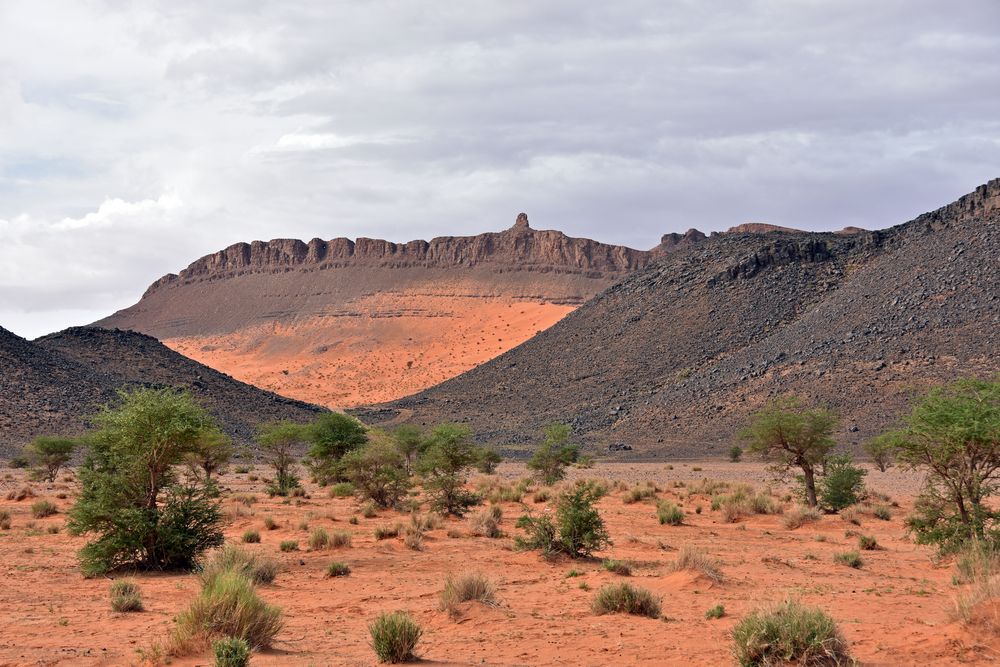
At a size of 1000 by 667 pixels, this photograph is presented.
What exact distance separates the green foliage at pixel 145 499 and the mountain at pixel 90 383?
134 ft

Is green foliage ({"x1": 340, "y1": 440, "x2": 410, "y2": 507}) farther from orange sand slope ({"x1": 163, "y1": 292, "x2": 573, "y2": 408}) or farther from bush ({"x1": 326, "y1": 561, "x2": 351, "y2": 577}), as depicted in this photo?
orange sand slope ({"x1": 163, "y1": 292, "x2": 573, "y2": 408})

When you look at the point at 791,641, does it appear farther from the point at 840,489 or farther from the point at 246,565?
the point at 840,489

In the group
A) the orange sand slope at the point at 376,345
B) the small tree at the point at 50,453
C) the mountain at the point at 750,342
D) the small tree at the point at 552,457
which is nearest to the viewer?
the small tree at the point at 552,457

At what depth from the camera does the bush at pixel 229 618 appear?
39.2ft

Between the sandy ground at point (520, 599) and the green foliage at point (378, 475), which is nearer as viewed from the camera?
the sandy ground at point (520, 599)

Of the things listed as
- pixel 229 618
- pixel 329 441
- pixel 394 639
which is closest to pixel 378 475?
pixel 329 441

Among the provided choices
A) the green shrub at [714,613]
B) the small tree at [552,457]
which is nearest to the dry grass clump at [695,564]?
the green shrub at [714,613]

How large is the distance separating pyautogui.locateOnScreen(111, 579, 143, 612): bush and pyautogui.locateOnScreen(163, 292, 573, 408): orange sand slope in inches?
4117

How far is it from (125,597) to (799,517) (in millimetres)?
21364

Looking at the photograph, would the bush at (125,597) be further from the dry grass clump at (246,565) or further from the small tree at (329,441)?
the small tree at (329,441)

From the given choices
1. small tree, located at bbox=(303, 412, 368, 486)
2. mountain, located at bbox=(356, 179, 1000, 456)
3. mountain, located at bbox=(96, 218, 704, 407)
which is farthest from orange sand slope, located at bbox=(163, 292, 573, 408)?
small tree, located at bbox=(303, 412, 368, 486)

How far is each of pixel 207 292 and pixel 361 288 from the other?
114ft

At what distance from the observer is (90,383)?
74500 millimetres

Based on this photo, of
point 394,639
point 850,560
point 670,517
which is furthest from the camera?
point 670,517
